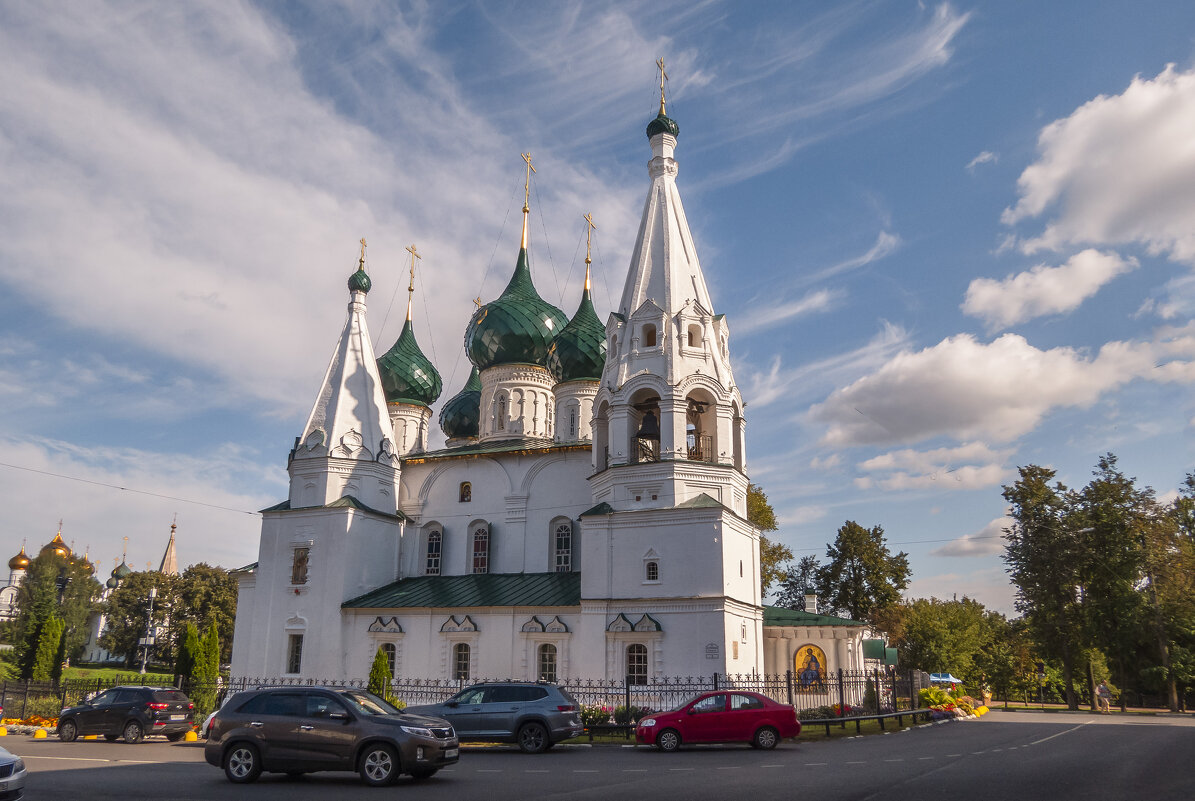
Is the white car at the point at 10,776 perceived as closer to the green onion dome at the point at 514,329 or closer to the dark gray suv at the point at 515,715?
the dark gray suv at the point at 515,715

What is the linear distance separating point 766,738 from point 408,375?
972 inches

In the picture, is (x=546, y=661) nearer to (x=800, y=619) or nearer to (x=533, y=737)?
(x=800, y=619)

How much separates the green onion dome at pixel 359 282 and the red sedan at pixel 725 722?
21.3m

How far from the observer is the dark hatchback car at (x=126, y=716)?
17859 millimetres

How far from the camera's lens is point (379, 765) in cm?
1083

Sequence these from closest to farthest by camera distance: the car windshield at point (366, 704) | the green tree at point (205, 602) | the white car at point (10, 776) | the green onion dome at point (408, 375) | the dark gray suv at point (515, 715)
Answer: the white car at point (10, 776) < the car windshield at point (366, 704) < the dark gray suv at point (515, 715) < the green onion dome at point (408, 375) < the green tree at point (205, 602)

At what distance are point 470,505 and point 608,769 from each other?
18146 mm

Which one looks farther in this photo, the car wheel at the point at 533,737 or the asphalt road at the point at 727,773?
the car wheel at the point at 533,737

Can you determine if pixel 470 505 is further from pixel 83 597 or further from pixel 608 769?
pixel 83 597

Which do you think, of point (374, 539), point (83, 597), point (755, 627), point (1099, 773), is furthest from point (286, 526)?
point (83, 597)

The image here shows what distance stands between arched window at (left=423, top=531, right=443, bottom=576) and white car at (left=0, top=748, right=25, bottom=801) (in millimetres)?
21326

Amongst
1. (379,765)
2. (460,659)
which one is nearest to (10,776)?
(379,765)

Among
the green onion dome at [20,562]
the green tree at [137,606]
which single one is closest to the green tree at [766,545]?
the green tree at [137,606]

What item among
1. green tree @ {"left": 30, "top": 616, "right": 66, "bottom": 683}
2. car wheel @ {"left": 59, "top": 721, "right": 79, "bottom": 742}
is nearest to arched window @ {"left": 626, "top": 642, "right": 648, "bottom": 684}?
car wheel @ {"left": 59, "top": 721, "right": 79, "bottom": 742}
